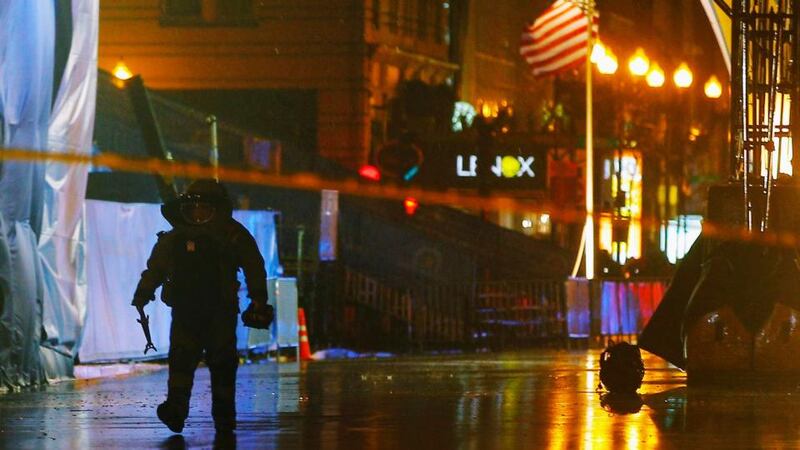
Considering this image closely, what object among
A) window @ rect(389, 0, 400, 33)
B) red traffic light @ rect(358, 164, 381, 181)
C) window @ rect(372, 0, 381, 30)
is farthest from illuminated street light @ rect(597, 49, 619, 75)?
window @ rect(389, 0, 400, 33)

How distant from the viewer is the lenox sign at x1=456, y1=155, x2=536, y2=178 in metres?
44.4

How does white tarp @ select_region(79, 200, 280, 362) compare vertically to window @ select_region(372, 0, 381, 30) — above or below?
below

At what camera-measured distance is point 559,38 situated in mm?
40656

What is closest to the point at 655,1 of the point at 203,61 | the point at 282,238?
the point at 203,61

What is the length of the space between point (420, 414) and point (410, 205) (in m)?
27.4

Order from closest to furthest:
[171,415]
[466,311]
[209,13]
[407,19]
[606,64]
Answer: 1. [171,415]
2. [466,311]
3. [606,64]
4. [209,13]
5. [407,19]

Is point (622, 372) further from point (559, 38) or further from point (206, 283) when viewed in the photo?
point (559, 38)

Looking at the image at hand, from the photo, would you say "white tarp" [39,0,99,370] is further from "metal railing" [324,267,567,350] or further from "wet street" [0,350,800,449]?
"metal railing" [324,267,567,350]

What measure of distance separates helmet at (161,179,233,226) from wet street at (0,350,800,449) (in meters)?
1.41

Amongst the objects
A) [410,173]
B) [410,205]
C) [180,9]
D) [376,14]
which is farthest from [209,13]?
[410,205]

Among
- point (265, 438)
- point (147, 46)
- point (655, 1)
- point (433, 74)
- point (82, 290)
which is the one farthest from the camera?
point (655, 1)

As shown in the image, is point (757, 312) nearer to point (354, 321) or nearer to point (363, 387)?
point (363, 387)

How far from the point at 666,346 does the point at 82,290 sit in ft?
21.2

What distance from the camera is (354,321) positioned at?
109 ft
